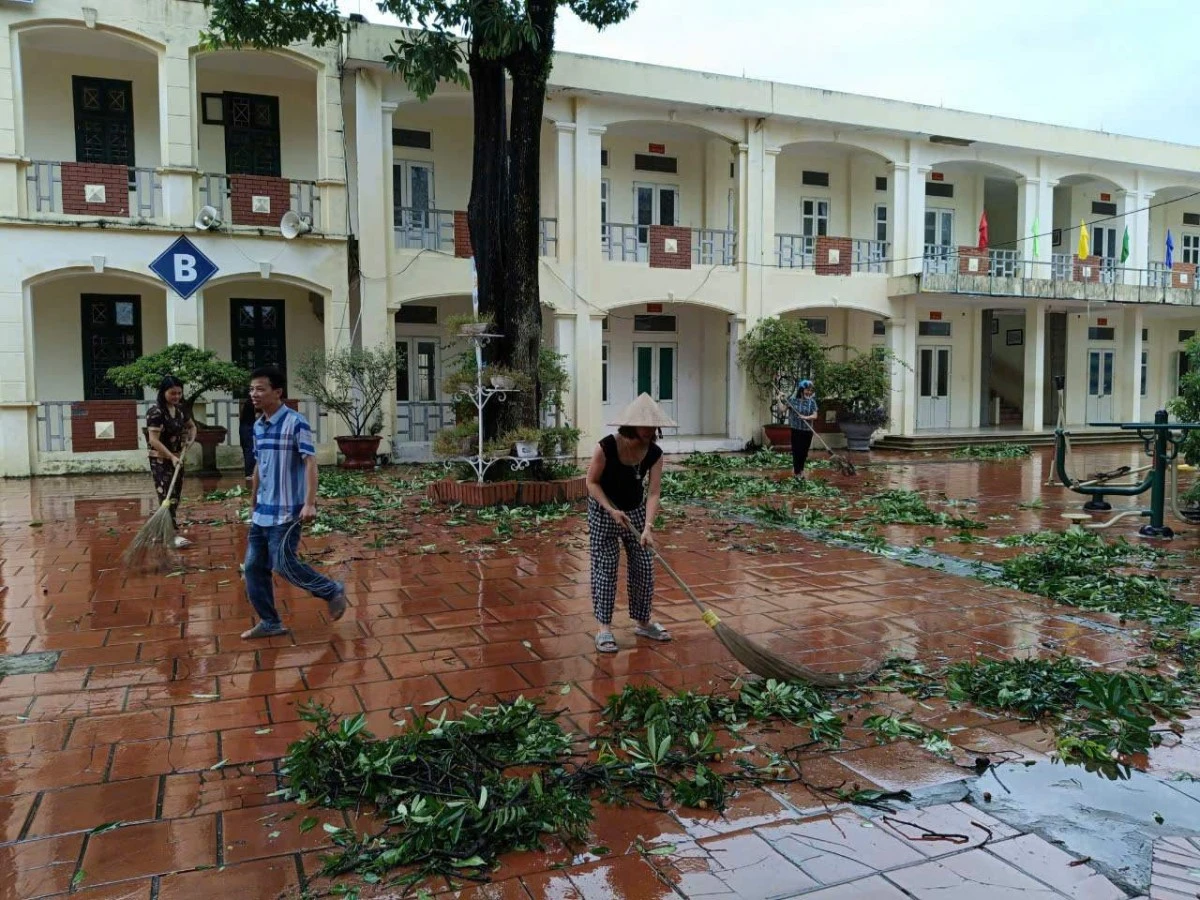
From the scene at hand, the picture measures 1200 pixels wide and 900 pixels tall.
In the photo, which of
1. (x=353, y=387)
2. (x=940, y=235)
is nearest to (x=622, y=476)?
(x=353, y=387)

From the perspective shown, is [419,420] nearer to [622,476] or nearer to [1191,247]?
[622,476]

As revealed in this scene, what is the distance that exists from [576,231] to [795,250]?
5.68 metres

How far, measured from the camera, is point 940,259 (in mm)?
21156

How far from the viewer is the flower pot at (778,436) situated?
61.6 ft

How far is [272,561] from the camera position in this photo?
5.25 metres

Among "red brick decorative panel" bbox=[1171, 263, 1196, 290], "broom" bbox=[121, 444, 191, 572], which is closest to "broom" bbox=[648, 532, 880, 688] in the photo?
"broom" bbox=[121, 444, 191, 572]

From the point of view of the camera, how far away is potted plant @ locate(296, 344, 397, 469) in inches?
582

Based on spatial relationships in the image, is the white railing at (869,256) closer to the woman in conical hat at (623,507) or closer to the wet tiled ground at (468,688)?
the wet tiled ground at (468,688)

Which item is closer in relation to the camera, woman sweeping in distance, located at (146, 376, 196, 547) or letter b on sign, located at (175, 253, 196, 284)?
woman sweeping in distance, located at (146, 376, 196, 547)

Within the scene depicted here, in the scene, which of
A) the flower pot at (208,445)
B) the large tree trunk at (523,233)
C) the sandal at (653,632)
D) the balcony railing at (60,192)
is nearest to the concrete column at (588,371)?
the flower pot at (208,445)

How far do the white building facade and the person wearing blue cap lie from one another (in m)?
5.62

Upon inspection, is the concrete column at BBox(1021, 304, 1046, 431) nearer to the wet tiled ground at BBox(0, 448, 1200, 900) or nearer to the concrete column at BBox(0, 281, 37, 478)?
the wet tiled ground at BBox(0, 448, 1200, 900)

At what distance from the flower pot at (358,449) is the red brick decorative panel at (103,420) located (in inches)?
132

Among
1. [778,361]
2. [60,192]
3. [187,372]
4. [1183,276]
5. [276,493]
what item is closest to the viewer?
[276,493]
